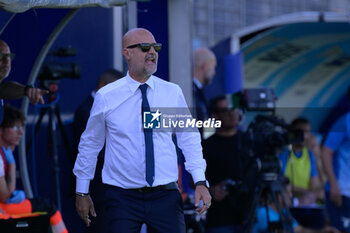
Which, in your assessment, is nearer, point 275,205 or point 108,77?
point 108,77

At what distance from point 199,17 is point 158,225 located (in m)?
44.4

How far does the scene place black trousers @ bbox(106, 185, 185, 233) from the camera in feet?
9.98

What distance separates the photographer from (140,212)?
3064 millimetres

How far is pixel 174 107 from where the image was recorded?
314cm

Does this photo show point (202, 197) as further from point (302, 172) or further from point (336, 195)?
point (302, 172)

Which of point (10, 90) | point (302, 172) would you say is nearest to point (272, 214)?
point (302, 172)

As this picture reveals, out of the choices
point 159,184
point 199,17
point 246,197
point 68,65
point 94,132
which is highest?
point 199,17

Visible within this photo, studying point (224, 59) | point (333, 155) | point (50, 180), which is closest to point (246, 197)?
point (333, 155)

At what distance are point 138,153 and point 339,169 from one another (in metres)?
2.90

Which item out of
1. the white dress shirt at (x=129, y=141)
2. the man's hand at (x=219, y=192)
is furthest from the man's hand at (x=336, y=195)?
the white dress shirt at (x=129, y=141)

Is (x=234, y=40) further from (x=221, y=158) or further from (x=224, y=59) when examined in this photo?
(x=221, y=158)

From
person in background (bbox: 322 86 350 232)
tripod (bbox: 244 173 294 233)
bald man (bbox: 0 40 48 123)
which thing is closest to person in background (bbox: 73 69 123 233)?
bald man (bbox: 0 40 48 123)

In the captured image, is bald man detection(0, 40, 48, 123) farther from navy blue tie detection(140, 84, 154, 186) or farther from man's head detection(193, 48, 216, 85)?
man's head detection(193, 48, 216, 85)

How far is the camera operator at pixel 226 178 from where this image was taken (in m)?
5.00
